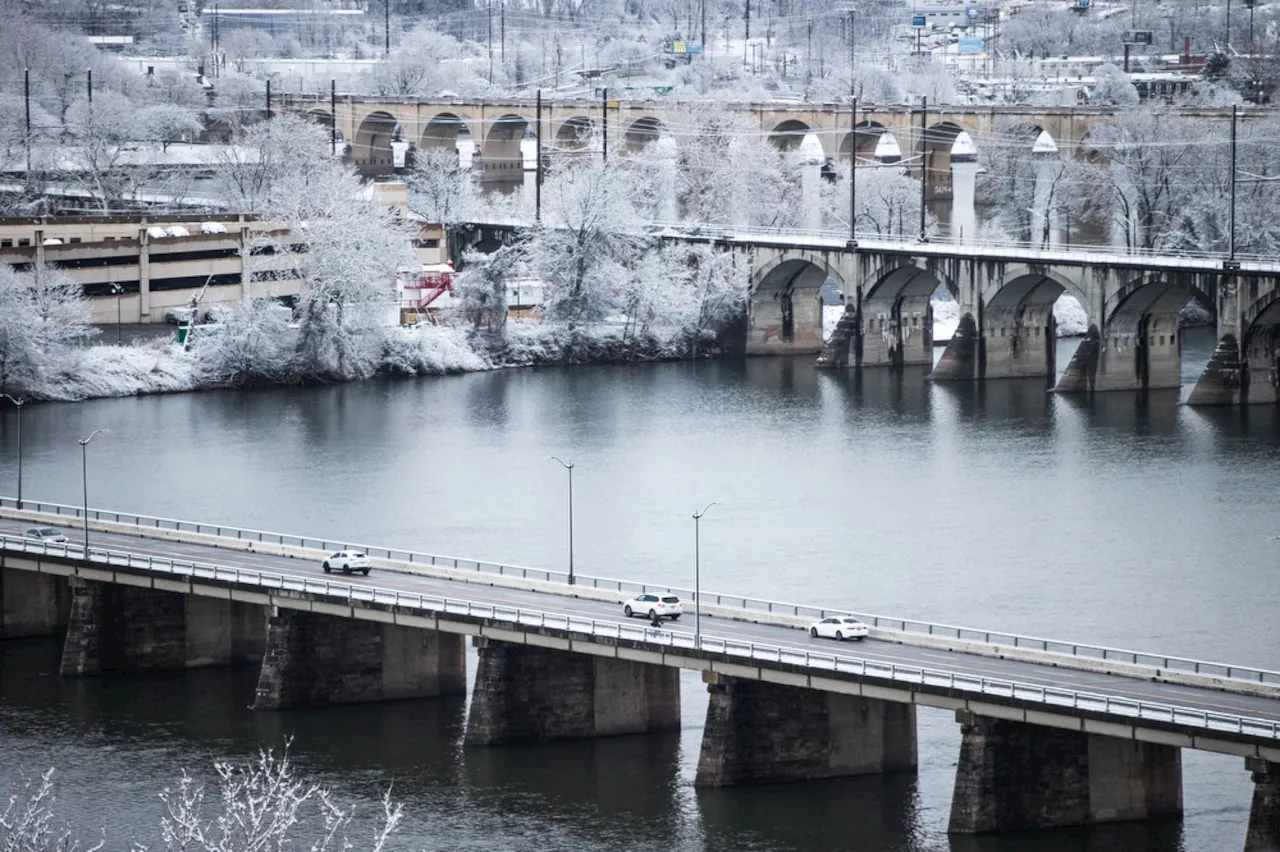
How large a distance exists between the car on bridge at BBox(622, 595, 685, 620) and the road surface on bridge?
0.31 meters

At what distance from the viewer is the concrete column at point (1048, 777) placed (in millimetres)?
50719

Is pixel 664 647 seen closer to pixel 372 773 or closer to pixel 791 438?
pixel 372 773

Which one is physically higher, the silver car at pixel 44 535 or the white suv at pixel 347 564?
the silver car at pixel 44 535

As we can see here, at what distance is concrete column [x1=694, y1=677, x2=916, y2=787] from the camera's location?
5428 cm

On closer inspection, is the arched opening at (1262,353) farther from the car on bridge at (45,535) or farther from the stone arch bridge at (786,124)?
the stone arch bridge at (786,124)

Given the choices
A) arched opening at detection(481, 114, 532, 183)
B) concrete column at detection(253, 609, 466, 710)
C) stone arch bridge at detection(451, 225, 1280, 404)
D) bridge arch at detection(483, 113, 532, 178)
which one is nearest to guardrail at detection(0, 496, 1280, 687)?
concrete column at detection(253, 609, 466, 710)

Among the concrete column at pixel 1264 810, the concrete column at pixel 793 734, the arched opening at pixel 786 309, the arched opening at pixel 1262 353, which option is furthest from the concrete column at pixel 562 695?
the arched opening at pixel 786 309

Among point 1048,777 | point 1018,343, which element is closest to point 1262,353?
point 1018,343

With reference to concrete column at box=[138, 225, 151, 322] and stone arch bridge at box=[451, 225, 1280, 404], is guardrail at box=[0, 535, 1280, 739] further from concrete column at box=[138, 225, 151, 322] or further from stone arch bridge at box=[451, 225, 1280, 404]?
concrete column at box=[138, 225, 151, 322]

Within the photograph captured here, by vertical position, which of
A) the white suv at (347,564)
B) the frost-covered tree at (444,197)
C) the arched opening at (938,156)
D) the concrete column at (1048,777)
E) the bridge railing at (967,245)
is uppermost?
the arched opening at (938,156)

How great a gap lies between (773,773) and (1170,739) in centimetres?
855

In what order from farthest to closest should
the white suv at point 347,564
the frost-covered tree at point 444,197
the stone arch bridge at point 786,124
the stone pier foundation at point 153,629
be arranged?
the stone arch bridge at point 786,124, the frost-covered tree at point 444,197, the stone pier foundation at point 153,629, the white suv at point 347,564

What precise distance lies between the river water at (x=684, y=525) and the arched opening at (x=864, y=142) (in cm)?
5993

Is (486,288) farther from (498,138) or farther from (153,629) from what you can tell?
(498,138)
